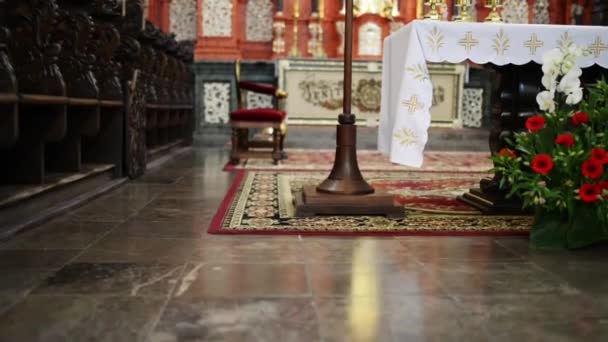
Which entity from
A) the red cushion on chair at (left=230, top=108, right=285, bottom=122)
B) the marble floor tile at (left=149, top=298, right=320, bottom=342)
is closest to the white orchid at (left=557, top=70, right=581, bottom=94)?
the marble floor tile at (left=149, top=298, right=320, bottom=342)

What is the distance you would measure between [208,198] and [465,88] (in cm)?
568

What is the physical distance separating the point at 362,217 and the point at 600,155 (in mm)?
1054

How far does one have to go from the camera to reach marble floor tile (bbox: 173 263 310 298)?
1.72 m

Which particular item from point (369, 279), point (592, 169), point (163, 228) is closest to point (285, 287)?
point (369, 279)

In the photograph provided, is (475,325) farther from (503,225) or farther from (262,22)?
(262,22)

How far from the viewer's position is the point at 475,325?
150 centimetres

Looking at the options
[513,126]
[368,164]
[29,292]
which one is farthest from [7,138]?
[368,164]

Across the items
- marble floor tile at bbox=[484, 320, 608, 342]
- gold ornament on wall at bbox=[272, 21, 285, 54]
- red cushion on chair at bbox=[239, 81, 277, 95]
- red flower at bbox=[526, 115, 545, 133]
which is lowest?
marble floor tile at bbox=[484, 320, 608, 342]

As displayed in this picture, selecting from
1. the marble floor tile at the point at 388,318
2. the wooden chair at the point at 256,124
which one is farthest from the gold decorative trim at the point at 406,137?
the wooden chair at the point at 256,124

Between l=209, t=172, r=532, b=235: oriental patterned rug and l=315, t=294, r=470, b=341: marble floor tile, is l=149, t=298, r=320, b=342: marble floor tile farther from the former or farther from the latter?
l=209, t=172, r=532, b=235: oriental patterned rug

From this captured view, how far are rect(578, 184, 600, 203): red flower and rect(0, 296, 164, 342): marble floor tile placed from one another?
1.49 metres

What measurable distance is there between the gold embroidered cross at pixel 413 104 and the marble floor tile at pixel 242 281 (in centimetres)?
118

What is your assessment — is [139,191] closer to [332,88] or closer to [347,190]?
[347,190]

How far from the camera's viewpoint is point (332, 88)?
7914 millimetres
